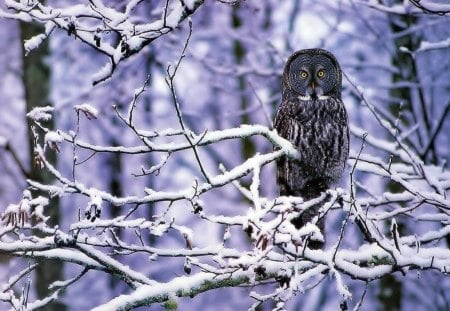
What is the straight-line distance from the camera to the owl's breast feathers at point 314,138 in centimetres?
470

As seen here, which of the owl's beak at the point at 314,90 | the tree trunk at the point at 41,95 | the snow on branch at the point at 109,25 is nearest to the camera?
the snow on branch at the point at 109,25

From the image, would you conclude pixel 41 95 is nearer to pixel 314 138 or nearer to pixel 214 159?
pixel 314 138

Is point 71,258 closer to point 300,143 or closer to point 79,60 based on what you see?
point 300,143

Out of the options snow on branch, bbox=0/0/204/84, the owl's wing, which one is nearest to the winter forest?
snow on branch, bbox=0/0/204/84

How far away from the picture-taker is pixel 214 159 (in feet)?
37.0

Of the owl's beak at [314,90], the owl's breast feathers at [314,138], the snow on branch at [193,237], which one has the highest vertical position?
the owl's beak at [314,90]

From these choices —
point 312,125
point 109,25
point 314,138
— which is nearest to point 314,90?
point 312,125

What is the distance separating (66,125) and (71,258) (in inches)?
315

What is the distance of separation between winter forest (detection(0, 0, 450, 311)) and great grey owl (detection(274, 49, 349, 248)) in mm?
180

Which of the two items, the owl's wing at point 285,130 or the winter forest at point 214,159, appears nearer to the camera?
the winter forest at point 214,159

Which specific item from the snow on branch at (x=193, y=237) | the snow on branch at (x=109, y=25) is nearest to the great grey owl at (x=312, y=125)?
the snow on branch at (x=193, y=237)

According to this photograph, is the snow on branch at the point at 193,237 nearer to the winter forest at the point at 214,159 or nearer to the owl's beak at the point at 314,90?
the winter forest at the point at 214,159

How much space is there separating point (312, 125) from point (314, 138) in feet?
0.34

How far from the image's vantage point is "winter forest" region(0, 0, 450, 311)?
2.93 metres
